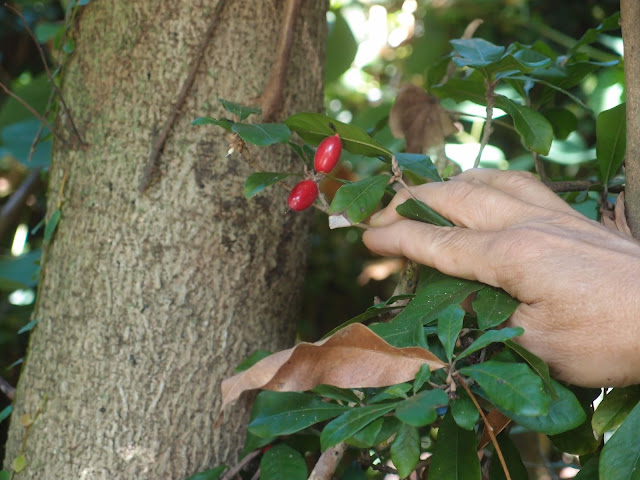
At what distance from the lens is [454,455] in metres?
0.82

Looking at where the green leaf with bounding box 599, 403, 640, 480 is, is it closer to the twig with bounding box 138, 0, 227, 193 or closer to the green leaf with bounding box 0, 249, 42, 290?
the twig with bounding box 138, 0, 227, 193

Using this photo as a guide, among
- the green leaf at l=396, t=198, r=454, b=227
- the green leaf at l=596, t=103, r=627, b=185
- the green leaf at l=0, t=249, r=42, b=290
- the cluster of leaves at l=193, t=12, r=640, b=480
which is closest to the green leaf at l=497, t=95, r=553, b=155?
the cluster of leaves at l=193, t=12, r=640, b=480

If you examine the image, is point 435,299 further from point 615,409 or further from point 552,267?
point 615,409

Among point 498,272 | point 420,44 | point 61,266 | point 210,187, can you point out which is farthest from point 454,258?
point 420,44

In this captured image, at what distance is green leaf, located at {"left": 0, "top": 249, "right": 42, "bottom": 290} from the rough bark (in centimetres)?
126

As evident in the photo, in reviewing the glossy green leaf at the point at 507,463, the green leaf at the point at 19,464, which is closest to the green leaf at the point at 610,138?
the glossy green leaf at the point at 507,463

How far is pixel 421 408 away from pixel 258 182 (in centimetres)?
45

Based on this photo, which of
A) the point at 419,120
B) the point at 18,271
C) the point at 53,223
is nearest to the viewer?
the point at 53,223

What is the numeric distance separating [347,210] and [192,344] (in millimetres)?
414

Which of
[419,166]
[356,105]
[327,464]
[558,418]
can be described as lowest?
[356,105]

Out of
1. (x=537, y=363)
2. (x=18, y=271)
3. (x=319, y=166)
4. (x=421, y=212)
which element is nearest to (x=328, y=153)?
(x=319, y=166)

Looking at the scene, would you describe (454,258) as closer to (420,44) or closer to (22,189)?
(22,189)

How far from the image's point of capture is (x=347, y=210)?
2.92ft

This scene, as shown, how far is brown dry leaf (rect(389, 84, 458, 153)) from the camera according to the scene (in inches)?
53.6
